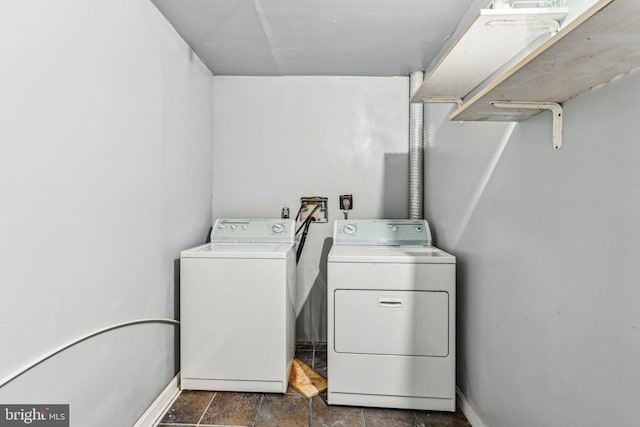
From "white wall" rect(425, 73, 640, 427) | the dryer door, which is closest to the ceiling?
"white wall" rect(425, 73, 640, 427)

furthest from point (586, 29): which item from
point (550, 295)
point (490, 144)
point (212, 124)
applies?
point (212, 124)

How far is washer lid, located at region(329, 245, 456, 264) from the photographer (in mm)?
1861

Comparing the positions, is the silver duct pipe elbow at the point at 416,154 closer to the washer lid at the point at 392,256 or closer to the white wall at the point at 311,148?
the white wall at the point at 311,148

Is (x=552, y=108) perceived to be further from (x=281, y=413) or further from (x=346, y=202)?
(x=281, y=413)

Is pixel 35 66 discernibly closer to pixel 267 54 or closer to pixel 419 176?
pixel 267 54

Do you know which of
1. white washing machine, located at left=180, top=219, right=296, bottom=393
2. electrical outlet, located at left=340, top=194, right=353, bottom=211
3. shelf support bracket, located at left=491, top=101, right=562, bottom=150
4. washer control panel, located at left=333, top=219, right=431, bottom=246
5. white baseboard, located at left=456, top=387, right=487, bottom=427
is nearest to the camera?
shelf support bracket, located at left=491, top=101, right=562, bottom=150

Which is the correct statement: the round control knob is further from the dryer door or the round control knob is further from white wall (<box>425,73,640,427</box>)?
white wall (<box>425,73,640,427</box>)

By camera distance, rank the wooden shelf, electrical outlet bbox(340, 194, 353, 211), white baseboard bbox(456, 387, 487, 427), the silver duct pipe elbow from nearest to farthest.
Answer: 1. the wooden shelf
2. white baseboard bbox(456, 387, 487, 427)
3. the silver duct pipe elbow
4. electrical outlet bbox(340, 194, 353, 211)

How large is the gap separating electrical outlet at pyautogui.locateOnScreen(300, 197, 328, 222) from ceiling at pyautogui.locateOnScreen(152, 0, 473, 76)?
0.98 meters

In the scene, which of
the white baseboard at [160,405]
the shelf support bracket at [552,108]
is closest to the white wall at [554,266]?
the shelf support bracket at [552,108]

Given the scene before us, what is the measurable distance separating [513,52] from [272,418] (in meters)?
2.05

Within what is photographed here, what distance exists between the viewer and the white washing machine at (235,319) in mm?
2016

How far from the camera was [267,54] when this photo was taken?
235cm

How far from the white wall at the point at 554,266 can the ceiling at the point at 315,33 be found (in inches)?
27.9
